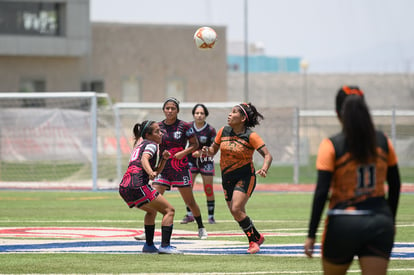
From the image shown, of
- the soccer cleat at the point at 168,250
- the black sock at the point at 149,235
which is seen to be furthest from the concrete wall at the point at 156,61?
the soccer cleat at the point at 168,250

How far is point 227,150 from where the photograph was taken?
1236 centimetres

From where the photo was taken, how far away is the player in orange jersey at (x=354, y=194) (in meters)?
6.28

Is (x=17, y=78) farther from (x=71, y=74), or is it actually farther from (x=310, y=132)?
(x=310, y=132)

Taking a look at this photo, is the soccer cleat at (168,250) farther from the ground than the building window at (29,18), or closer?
closer

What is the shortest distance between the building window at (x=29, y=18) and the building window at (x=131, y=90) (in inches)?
326

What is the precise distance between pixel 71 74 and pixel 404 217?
45.1 metres

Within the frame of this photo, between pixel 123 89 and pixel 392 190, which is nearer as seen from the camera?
pixel 392 190

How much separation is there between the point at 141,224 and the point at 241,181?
4288mm

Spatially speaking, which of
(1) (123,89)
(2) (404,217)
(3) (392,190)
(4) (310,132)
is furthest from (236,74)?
(3) (392,190)

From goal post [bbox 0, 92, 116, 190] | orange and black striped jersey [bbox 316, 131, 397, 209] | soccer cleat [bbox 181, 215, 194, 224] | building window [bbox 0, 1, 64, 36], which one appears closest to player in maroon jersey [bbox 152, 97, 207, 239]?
soccer cleat [bbox 181, 215, 194, 224]

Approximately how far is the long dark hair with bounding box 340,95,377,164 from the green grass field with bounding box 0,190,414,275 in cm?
357

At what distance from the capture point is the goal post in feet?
99.3

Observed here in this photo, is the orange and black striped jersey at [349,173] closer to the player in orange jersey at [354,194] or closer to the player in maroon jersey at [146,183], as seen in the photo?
the player in orange jersey at [354,194]

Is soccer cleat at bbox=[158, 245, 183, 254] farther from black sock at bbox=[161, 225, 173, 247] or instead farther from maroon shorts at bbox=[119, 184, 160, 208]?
maroon shorts at bbox=[119, 184, 160, 208]
